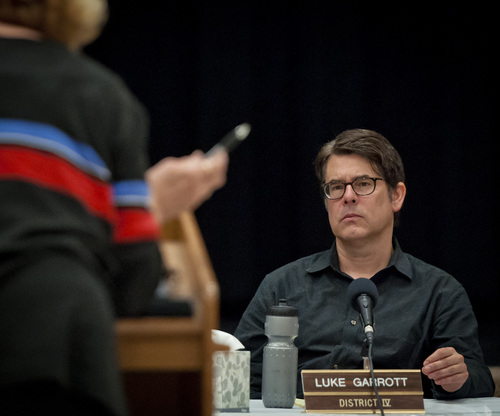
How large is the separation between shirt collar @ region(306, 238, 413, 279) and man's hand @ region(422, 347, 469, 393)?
47 centimetres

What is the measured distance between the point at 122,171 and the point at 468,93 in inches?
145

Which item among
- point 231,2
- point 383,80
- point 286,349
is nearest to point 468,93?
point 383,80

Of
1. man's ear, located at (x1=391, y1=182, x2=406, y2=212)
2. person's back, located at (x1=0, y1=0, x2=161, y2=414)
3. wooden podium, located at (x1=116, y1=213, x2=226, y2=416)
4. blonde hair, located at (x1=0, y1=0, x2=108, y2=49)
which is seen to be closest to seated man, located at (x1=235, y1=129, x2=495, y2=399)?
man's ear, located at (x1=391, y1=182, x2=406, y2=212)

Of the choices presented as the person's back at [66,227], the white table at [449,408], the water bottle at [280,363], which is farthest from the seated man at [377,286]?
the person's back at [66,227]

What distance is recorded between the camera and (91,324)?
0.88m

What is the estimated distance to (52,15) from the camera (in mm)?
975

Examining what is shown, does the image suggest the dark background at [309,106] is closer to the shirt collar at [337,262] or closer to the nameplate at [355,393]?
the shirt collar at [337,262]

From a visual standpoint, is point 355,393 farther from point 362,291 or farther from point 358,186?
point 358,186

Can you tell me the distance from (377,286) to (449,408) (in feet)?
2.12

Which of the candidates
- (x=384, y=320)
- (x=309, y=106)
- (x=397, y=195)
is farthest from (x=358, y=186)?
(x=309, y=106)

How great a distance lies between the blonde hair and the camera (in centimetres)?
97

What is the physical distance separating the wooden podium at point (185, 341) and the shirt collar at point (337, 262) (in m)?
1.56

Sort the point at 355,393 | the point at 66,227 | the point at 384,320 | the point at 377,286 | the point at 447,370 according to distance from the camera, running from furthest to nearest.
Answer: the point at 377,286 < the point at 384,320 < the point at 447,370 < the point at 355,393 < the point at 66,227

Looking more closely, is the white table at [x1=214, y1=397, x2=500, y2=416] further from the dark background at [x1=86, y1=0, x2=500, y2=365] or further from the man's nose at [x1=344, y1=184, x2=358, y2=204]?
the dark background at [x1=86, y1=0, x2=500, y2=365]
